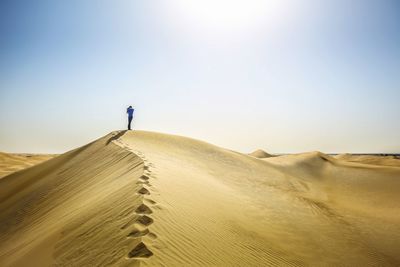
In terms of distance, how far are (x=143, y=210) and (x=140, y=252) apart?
137cm

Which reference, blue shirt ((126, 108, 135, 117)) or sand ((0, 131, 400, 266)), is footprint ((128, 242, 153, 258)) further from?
blue shirt ((126, 108, 135, 117))

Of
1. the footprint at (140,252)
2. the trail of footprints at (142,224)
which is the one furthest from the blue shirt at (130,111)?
the footprint at (140,252)

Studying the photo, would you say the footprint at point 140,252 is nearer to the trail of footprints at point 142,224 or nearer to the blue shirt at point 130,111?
the trail of footprints at point 142,224

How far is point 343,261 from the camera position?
6.80 m

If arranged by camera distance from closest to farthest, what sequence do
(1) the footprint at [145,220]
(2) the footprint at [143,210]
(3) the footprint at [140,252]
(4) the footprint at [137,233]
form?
(3) the footprint at [140,252]
(4) the footprint at [137,233]
(1) the footprint at [145,220]
(2) the footprint at [143,210]

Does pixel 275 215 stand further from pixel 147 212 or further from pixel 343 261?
pixel 147 212

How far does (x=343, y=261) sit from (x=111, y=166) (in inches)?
320

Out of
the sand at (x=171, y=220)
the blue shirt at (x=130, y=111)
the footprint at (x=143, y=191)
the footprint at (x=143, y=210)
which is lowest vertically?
the sand at (x=171, y=220)

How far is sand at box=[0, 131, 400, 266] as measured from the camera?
14.7ft

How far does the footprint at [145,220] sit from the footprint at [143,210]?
0.23 m

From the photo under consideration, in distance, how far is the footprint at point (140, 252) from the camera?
370 centimetres

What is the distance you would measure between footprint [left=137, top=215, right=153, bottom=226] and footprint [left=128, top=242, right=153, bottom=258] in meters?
0.73

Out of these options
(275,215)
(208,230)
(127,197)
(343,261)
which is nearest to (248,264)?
(208,230)

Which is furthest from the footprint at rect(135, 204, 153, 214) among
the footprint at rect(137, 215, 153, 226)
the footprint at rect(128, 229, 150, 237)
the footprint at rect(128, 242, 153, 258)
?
the footprint at rect(128, 242, 153, 258)
